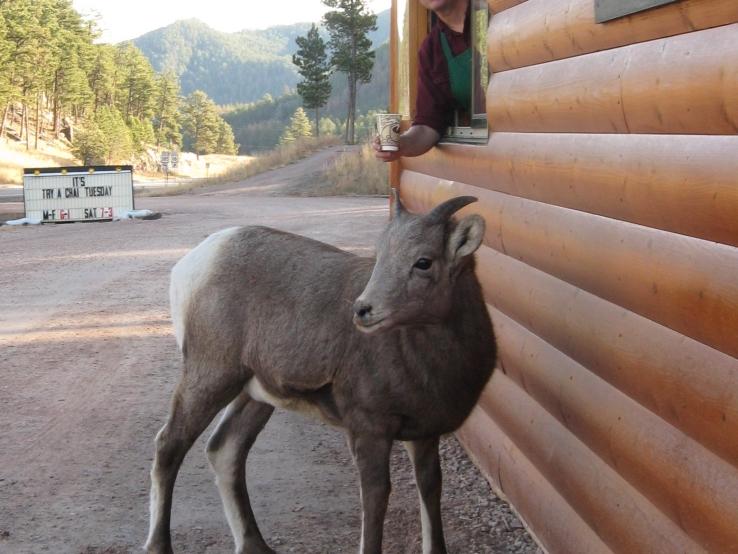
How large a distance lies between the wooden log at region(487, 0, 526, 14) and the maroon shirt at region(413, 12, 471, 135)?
55 cm

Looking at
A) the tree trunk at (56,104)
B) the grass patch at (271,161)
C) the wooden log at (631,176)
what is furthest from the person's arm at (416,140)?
the tree trunk at (56,104)

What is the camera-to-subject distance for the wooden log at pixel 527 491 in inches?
144

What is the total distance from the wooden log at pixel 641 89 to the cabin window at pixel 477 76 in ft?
3.67

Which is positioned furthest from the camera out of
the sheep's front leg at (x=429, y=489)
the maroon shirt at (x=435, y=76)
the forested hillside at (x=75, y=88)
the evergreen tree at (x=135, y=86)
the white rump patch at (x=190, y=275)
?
the evergreen tree at (x=135, y=86)

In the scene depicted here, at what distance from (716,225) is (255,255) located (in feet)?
8.05

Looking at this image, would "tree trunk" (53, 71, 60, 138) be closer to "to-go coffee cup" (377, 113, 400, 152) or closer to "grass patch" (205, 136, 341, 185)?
"grass patch" (205, 136, 341, 185)

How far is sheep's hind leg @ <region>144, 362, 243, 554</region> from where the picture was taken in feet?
14.0

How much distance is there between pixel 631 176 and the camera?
3018mm

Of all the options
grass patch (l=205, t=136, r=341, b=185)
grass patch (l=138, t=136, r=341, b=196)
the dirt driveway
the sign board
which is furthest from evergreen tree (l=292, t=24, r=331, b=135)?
the dirt driveway

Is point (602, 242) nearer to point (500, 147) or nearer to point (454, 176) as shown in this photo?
point (500, 147)

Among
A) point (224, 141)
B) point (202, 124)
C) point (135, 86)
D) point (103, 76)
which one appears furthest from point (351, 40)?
point (224, 141)

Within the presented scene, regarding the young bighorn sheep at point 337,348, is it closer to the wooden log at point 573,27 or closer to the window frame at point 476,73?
the wooden log at point 573,27

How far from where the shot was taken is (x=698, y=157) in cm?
253

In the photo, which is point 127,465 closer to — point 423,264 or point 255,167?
point 423,264
